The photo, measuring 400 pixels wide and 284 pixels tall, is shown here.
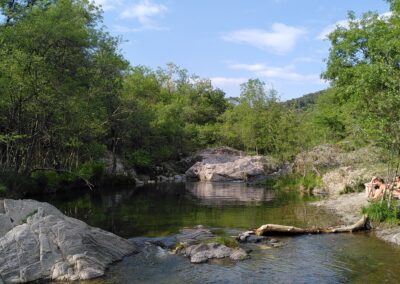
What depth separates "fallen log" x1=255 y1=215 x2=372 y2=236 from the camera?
2203cm

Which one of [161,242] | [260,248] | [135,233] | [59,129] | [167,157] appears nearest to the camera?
[260,248]

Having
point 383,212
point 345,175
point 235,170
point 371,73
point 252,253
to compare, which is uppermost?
point 371,73

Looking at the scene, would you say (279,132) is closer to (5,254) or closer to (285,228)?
(285,228)

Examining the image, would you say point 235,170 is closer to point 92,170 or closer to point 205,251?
point 92,170

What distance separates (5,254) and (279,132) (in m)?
42.5

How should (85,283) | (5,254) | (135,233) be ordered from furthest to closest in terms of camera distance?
(135,233) → (5,254) → (85,283)

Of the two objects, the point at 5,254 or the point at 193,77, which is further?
the point at 193,77

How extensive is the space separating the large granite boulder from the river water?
0.76 meters

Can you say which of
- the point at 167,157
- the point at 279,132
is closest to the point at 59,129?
the point at 279,132

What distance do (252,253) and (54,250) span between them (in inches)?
309

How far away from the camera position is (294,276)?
15.4m

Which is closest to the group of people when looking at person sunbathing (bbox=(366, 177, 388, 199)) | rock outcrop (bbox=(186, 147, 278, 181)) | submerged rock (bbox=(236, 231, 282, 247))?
person sunbathing (bbox=(366, 177, 388, 199))

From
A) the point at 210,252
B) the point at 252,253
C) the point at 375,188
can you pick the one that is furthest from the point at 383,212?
the point at 210,252

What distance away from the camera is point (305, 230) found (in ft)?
73.2
